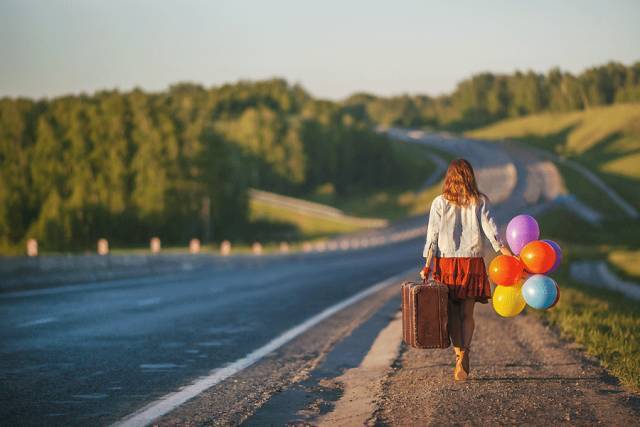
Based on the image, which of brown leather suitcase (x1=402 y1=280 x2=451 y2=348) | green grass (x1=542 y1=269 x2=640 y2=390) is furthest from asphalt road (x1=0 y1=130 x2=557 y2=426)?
green grass (x1=542 y1=269 x2=640 y2=390)

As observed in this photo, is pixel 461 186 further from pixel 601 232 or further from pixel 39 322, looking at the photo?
pixel 601 232

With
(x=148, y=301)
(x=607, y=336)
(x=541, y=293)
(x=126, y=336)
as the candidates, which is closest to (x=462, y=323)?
(x=541, y=293)

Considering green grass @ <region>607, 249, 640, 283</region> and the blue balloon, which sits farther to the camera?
green grass @ <region>607, 249, 640, 283</region>

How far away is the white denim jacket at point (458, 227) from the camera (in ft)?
28.8

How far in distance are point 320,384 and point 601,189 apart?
4343 inches

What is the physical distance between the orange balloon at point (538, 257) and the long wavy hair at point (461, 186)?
0.69 metres

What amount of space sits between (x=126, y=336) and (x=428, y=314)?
589cm

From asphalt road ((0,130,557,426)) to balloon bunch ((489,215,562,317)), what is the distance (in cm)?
309

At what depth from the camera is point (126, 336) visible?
523 inches

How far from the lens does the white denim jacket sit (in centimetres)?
878

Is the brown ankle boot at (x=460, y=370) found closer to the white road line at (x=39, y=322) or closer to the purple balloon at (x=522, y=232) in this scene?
the purple balloon at (x=522, y=232)

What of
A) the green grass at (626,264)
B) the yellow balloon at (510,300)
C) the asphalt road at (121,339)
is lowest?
the green grass at (626,264)

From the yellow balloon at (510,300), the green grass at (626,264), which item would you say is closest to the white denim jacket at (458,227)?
the yellow balloon at (510,300)

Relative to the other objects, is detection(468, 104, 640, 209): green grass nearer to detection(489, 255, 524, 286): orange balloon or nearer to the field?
the field
